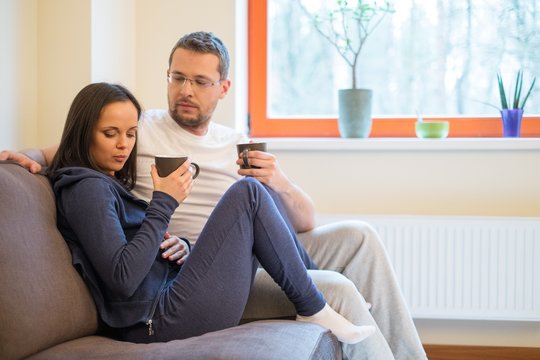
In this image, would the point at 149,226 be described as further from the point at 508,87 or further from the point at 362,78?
the point at 508,87

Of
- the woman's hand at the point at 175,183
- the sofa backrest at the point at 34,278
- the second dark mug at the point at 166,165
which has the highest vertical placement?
the second dark mug at the point at 166,165

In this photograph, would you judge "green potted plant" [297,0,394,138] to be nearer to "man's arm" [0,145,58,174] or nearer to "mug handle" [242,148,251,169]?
"mug handle" [242,148,251,169]

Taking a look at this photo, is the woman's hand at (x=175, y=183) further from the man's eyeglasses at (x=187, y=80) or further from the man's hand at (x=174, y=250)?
the man's eyeglasses at (x=187, y=80)

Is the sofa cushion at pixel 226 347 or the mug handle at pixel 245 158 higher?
the mug handle at pixel 245 158

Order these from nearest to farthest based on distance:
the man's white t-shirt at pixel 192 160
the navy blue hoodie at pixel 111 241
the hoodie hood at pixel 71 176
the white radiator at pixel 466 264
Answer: the navy blue hoodie at pixel 111 241 < the hoodie hood at pixel 71 176 < the man's white t-shirt at pixel 192 160 < the white radiator at pixel 466 264

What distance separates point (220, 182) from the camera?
240cm

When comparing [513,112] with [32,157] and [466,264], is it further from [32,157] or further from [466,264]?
[32,157]

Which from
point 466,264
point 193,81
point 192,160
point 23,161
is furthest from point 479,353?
point 23,161

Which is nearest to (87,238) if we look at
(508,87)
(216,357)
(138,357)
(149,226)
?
(149,226)

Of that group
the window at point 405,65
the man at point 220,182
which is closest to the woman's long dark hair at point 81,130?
the man at point 220,182

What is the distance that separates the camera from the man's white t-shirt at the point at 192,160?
2.28 metres

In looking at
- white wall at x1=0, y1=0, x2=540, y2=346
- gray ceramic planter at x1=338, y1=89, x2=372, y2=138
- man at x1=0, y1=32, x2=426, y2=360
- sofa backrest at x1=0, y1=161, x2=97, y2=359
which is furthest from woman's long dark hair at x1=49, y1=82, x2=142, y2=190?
gray ceramic planter at x1=338, y1=89, x2=372, y2=138

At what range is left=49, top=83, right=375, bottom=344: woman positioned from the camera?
165 centimetres

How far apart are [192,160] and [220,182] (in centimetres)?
12
